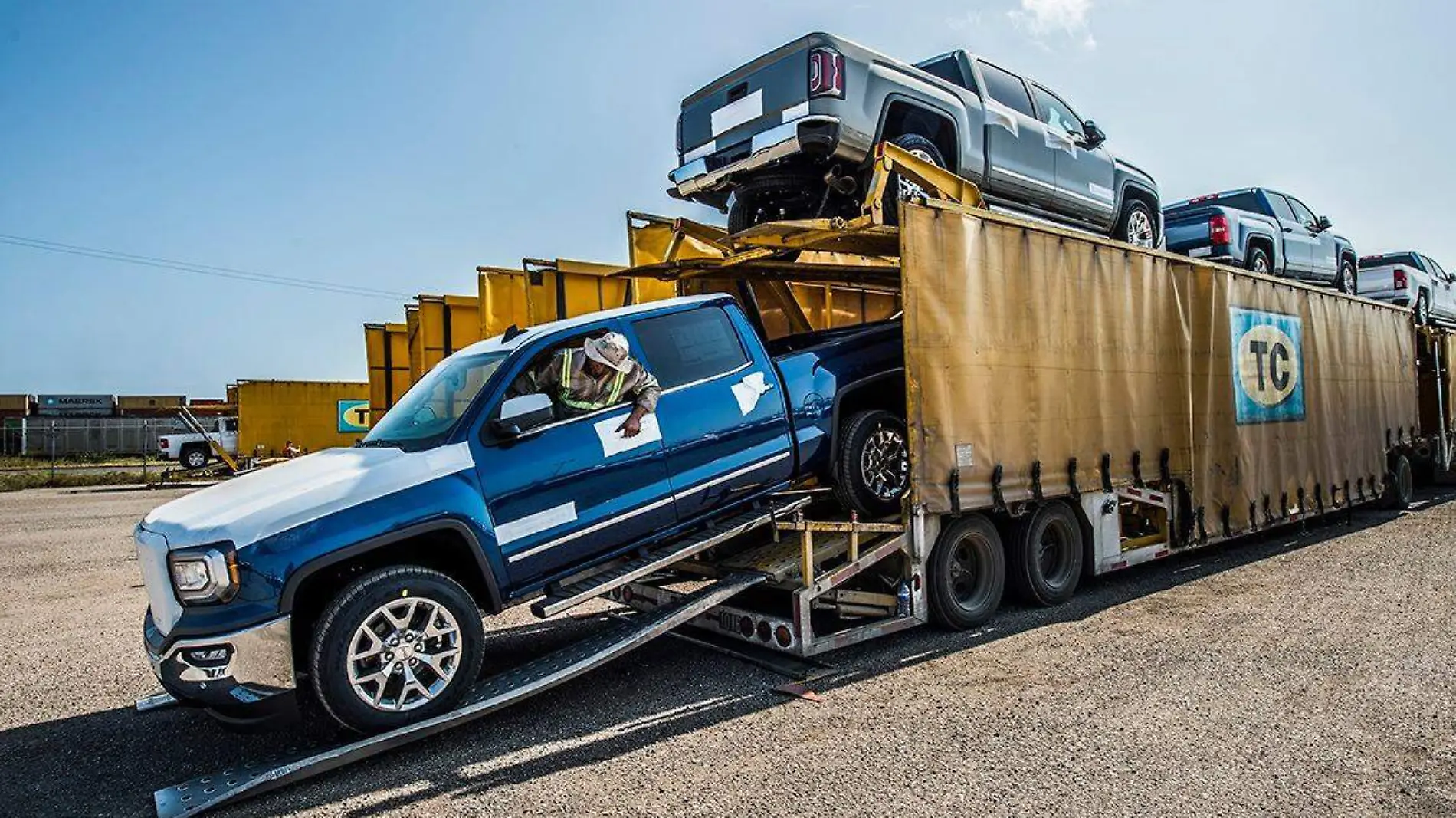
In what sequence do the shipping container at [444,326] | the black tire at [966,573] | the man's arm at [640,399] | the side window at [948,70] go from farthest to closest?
1. the shipping container at [444,326]
2. the side window at [948,70]
3. the black tire at [966,573]
4. the man's arm at [640,399]

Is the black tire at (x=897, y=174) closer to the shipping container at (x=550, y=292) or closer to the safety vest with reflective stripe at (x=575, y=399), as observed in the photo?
the safety vest with reflective stripe at (x=575, y=399)

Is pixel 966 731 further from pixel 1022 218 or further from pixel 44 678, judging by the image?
pixel 44 678

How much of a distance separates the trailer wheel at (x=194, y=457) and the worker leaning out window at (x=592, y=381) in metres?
29.3

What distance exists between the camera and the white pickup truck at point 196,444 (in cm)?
2969

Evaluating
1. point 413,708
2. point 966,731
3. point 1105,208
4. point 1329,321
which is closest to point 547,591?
point 413,708

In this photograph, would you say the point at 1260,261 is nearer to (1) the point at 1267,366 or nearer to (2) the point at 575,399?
(1) the point at 1267,366

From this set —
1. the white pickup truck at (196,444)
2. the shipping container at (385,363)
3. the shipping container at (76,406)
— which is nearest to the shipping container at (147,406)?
the shipping container at (76,406)

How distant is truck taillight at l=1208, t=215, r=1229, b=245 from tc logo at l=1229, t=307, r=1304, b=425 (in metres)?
1.47

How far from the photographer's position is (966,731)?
4.37 meters

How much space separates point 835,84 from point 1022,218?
5.65 feet

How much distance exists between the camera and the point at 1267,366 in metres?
9.30

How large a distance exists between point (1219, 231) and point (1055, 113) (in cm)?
395

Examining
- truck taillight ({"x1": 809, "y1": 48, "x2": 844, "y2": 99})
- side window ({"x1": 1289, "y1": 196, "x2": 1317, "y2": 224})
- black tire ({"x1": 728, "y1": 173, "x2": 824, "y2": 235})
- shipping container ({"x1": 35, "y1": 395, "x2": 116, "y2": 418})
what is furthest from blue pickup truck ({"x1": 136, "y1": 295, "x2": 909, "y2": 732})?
shipping container ({"x1": 35, "y1": 395, "x2": 116, "y2": 418})

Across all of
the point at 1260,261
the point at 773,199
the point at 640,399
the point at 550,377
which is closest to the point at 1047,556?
the point at 773,199
